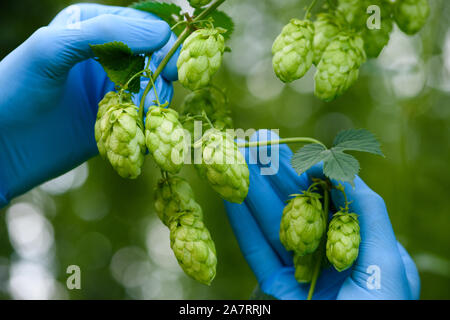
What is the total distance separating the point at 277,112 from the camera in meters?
4.23

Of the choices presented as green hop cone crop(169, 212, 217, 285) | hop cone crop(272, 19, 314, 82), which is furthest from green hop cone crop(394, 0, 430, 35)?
green hop cone crop(169, 212, 217, 285)

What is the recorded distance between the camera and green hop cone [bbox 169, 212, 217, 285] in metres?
0.90

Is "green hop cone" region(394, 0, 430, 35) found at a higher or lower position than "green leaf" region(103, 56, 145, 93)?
higher

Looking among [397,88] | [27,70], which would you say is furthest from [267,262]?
[397,88]

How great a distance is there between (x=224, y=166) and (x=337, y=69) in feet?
1.06

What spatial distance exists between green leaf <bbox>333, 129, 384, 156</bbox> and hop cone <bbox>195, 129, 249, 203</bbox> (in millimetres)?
287

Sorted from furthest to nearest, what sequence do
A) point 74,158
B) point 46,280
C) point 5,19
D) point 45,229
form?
point 45,229 → point 46,280 → point 5,19 → point 74,158

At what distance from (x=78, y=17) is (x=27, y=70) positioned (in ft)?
0.87

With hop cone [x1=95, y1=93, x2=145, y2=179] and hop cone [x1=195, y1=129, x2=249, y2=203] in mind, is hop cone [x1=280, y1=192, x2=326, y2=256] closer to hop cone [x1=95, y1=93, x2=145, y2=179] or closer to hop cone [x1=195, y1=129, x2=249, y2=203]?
hop cone [x1=195, y1=129, x2=249, y2=203]

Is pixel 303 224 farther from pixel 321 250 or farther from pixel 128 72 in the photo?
pixel 128 72

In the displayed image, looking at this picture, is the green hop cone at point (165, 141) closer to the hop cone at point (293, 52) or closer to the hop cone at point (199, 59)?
the hop cone at point (199, 59)

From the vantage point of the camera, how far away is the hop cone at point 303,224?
968mm

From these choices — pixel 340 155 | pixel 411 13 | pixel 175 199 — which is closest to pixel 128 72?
pixel 175 199
